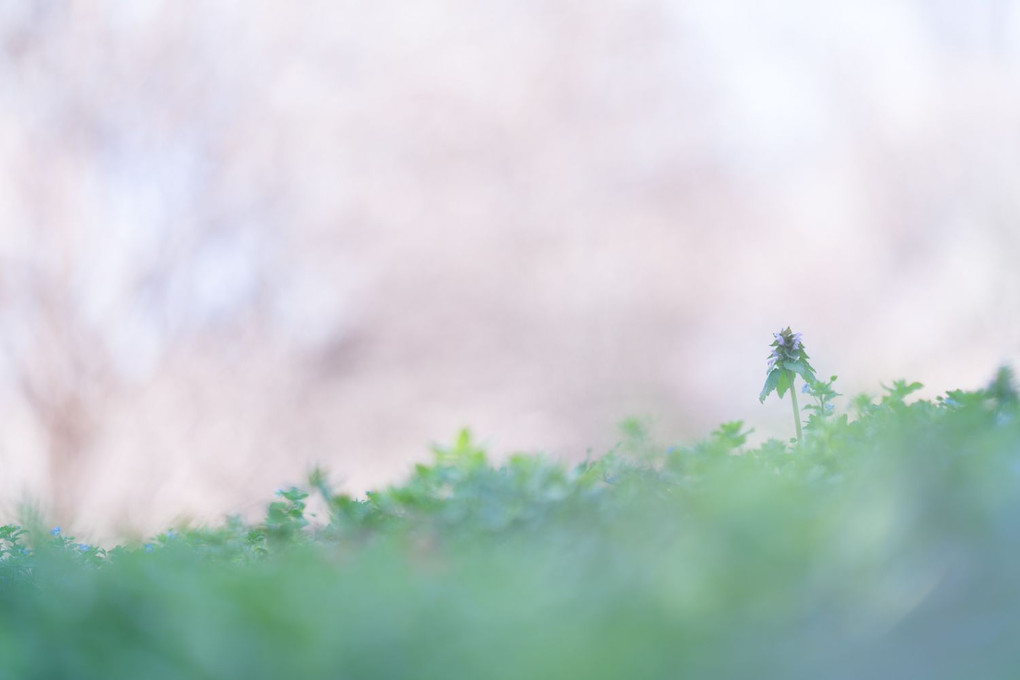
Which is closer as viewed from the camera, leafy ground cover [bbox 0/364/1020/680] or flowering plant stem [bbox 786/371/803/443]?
leafy ground cover [bbox 0/364/1020/680]

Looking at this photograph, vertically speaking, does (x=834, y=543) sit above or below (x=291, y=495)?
below

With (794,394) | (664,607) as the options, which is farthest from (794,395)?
(664,607)

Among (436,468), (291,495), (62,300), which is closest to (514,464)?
(436,468)

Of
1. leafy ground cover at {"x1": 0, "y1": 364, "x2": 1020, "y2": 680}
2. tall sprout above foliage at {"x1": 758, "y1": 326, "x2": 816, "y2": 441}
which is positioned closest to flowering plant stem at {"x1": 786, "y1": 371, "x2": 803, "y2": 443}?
tall sprout above foliage at {"x1": 758, "y1": 326, "x2": 816, "y2": 441}

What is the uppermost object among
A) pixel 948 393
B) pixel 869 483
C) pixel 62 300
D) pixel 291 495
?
pixel 62 300

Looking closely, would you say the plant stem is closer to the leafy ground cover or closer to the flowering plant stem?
the flowering plant stem

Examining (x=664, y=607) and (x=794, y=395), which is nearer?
(x=664, y=607)

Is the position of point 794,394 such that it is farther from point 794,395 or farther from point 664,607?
point 664,607

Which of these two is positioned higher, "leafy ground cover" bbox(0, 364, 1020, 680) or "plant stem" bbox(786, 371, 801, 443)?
"plant stem" bbox(786, 371, 801, 443)

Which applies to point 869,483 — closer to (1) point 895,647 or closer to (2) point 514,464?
(1) point 895,647
